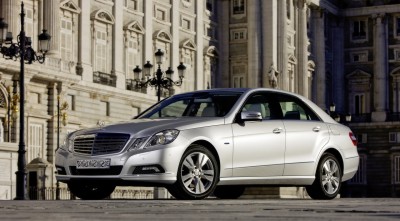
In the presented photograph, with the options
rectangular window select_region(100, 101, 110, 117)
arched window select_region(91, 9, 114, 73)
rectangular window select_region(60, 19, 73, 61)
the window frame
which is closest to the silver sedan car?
rectangular window select_region(60, 19, 73, 61)

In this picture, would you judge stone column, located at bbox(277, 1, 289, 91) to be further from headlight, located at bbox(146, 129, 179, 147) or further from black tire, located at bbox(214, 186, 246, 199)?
headlight, located at bbox(146, 129, 179, 147)

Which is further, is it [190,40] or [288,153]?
[190,40]

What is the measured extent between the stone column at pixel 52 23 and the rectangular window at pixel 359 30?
35.2 metres

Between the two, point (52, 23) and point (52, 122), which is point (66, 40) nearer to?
point (52, 23)

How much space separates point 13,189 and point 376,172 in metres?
42.4

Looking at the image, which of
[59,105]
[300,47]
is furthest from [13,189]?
[300,47]

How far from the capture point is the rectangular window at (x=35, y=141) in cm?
4259

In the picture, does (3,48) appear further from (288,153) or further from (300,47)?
(300,47)

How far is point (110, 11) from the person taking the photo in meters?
51.4

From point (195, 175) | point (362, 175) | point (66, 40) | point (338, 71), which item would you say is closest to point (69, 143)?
point (195, 175)

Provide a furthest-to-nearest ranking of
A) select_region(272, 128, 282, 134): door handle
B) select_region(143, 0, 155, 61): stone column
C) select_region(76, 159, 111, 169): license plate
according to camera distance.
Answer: select_region(143, 0, 155, 61): stone column → select_region(272, 128, 282, 134): door handle → select_region(76, 159, 111, 169): license plate

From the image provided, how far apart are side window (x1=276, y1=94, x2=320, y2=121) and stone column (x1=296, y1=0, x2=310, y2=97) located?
172ft

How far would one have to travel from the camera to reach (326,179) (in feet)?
50.3

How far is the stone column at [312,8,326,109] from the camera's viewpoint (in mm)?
71500
